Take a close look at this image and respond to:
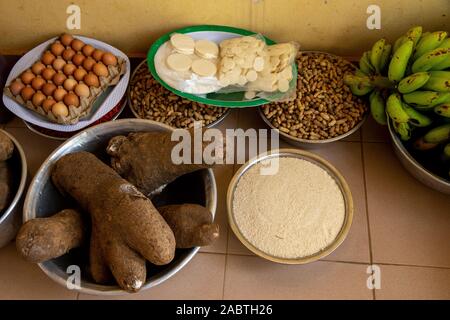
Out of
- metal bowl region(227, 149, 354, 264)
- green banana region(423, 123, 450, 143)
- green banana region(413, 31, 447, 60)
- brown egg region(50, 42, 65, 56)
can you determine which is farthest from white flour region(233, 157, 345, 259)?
brown egg region(50, 42, 65, 56)

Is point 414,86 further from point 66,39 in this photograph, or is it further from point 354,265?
point 66,39

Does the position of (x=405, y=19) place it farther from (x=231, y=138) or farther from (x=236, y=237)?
(x=236, y=237)

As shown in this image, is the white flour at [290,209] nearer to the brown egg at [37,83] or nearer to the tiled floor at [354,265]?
the tiled floor at [354,265]

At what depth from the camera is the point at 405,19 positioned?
1.02 meters

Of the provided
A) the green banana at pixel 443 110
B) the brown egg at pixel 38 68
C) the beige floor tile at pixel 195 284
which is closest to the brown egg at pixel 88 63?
the brown egg at pixel 38 68

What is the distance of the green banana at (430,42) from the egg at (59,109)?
78cm

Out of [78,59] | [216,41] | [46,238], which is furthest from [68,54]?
[46,238]

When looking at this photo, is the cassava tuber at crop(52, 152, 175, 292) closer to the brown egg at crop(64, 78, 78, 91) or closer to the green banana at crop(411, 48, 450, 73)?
the brown egg at crop(64, 78, 78, 91)

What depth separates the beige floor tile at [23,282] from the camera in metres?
0.90

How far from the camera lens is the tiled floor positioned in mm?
900

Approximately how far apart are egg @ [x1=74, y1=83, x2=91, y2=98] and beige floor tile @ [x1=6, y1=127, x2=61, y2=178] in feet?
0.55

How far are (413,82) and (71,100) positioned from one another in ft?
2.42

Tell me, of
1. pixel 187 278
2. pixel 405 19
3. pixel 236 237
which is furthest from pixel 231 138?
pixel 405 19

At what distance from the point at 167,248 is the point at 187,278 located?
0.25 metres
